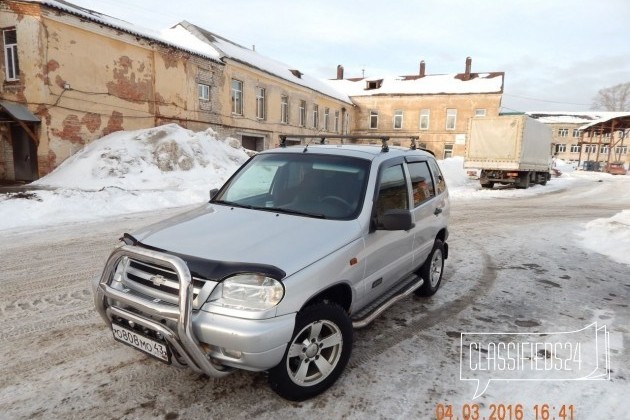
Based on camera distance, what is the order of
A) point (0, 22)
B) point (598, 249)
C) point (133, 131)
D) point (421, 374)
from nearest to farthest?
point (421, 374) < point (598, 249) < point (0, 22) < point (133, 131)

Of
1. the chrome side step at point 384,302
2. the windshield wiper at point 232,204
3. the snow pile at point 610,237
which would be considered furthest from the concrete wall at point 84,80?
the snow pile at point 610,237

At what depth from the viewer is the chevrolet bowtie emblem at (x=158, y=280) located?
2.59 meters

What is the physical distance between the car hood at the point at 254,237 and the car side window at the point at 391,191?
0.48 m

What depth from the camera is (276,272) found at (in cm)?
250

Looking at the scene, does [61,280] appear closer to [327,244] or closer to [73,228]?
[73,228]

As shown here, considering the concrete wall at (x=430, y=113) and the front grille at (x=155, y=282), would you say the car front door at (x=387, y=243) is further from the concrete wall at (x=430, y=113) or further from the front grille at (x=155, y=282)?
the concrete wall at (x=430, y=113)

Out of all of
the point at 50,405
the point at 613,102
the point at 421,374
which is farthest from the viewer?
the point at 613,102

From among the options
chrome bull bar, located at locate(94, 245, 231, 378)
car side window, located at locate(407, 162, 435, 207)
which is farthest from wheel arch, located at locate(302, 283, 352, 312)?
car side window, located at locate(407, 162, 435, 207)

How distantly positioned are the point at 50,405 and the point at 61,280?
268 centimetres

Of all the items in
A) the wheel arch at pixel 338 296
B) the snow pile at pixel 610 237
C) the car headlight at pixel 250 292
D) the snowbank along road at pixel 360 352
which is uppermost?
the car headlight at pixel 250 292

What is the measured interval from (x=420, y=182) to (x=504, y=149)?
1697 centimetres

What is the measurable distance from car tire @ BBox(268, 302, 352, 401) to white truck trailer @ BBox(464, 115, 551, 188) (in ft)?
61.3

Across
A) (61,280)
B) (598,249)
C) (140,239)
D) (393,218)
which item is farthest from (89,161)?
(598,249)

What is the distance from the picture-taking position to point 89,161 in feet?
46.3
